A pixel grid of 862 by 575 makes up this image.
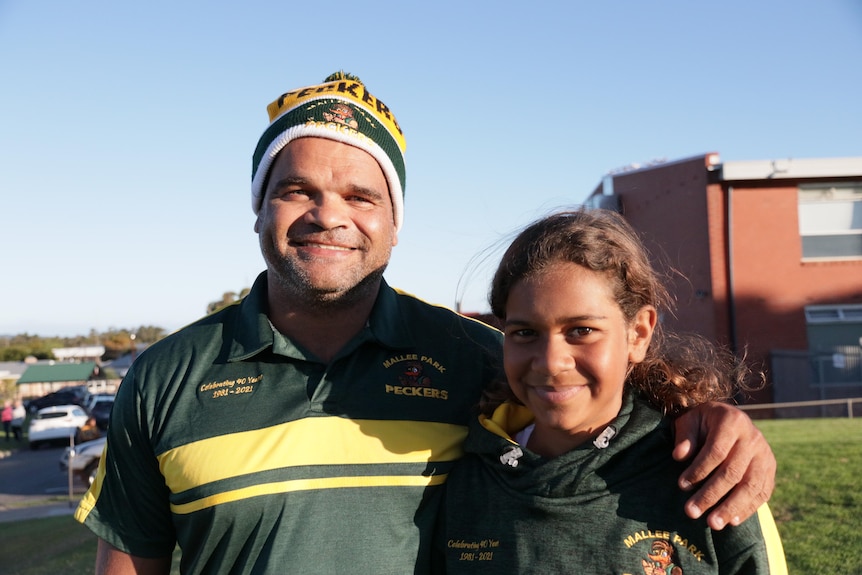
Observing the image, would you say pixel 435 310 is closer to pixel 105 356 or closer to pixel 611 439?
pixel 611 439

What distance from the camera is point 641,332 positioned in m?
2.48

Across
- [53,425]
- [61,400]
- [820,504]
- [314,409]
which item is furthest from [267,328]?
[61,400]

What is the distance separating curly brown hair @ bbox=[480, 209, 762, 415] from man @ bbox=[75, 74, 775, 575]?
17 cm

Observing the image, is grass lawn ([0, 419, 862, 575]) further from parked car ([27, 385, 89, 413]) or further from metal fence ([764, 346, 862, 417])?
parked car ([27, 385, 89, 413])

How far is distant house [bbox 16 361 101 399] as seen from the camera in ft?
189

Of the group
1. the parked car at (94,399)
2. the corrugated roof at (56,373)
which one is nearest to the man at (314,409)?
the parked car at (94,399)

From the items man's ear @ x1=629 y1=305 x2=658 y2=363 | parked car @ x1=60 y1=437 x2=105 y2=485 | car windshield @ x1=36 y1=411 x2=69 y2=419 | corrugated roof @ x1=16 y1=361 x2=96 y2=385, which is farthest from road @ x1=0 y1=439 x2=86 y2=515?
corrugated roof @ x1=16 y1=361 x2=96 y2=385

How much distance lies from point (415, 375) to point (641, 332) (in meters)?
0.79

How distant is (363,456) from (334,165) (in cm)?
104

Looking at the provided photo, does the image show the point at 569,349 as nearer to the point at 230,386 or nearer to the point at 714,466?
the point at 714,466

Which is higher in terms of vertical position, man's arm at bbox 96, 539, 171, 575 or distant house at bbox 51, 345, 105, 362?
man's arm at bbox 96, 539, 171, 575

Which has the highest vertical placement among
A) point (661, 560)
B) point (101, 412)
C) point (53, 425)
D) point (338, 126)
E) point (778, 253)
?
point (338, 126)

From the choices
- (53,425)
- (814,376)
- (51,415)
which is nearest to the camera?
(814,376)

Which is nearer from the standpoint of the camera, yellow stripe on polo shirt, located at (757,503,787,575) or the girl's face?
yellow stripe on polo shirt, located at (757,503,787,575)
